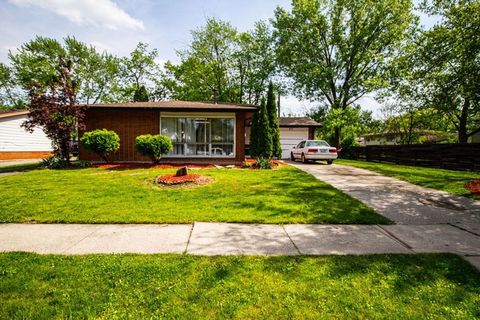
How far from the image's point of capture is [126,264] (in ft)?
11.1

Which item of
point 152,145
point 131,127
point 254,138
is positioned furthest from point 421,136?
point 131,127

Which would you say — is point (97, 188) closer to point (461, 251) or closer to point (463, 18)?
point (461, 251)

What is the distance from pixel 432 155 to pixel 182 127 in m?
15.6

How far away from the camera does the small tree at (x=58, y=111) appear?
12.7 metres

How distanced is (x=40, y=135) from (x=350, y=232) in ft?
97.2

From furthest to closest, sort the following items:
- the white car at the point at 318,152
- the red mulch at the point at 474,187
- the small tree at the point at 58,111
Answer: the white car at the point at 318,152 → the small tree at the point at 58,111 → the red mulch at the point at 474,187

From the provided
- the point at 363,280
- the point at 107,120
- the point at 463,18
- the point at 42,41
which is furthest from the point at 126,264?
the point at 42,41

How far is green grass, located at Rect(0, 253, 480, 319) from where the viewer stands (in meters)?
2.51

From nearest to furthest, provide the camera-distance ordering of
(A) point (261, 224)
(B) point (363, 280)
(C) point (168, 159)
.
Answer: (B) point (363, 280)
(A) point (261, 224)
(C) point (168, 159)

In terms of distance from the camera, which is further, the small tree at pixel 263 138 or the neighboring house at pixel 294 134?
the neighboring house at pixel 294 134

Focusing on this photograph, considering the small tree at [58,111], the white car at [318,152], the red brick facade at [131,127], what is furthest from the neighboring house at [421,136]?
the small tree at [58,111]

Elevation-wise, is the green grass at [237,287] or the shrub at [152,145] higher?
the shrub at [152,145]

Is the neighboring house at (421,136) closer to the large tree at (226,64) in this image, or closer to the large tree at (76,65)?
the large tree at (226,64)

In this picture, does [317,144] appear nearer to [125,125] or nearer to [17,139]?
[125,125]
